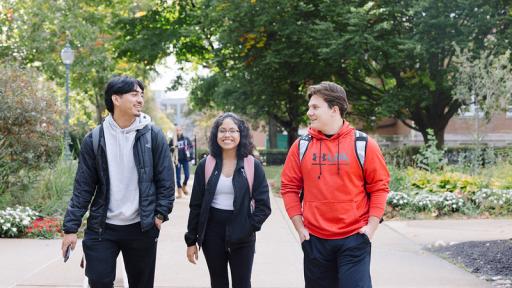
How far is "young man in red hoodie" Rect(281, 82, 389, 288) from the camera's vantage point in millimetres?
4105

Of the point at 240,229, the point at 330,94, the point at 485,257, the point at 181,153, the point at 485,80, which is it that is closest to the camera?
the point at 330,94

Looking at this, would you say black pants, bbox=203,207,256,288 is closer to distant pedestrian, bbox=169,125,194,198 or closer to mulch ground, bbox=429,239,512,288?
mulch ground, bbox=429,239,512,288

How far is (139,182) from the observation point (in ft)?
14.5

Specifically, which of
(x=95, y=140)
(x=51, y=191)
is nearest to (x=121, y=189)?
(x=95, y=140)

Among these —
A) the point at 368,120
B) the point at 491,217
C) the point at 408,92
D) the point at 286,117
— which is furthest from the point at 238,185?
the point at 286,117

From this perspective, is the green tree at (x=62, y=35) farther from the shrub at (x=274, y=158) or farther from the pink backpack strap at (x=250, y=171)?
the pink backpack strap at (x=250, y=171)

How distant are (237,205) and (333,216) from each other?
2.49 feet

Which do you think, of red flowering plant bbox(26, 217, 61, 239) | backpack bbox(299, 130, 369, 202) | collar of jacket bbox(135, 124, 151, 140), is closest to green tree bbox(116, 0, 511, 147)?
red flowering plant bbox(26, 217, 61, 239)

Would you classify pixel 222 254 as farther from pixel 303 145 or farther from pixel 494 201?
pixel 494 201

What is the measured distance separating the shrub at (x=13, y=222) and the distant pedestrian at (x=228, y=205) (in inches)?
218

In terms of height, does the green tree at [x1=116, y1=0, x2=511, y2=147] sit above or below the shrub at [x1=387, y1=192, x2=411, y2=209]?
above

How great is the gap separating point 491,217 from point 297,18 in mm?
12656

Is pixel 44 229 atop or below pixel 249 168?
below

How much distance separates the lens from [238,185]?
464cm
